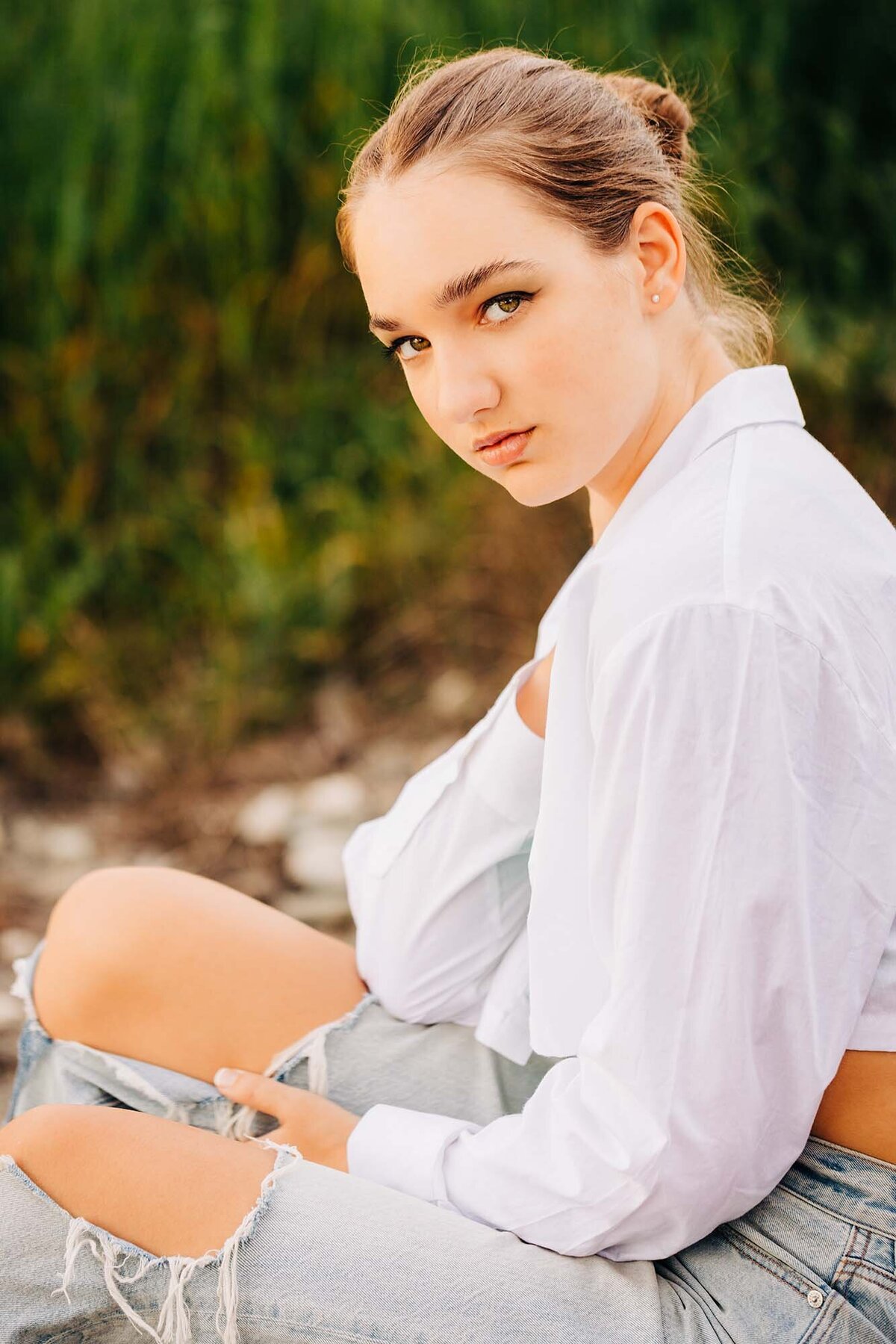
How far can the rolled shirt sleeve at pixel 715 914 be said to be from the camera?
A: 1.01 meters

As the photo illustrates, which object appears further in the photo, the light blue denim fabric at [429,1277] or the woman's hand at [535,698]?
the woman's hand at [535,698]

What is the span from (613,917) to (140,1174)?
0.46m

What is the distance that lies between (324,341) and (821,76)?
1.39 m

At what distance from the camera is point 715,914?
102cm

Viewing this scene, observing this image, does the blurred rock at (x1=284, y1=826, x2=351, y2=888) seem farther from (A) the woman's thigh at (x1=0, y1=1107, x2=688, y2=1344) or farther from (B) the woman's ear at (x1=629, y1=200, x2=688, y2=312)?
(B) the woman's ear at (x1=629, y1=200, x2=688, y2=312)

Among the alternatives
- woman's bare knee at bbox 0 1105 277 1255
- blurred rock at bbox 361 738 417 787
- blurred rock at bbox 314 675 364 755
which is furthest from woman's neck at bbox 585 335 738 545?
blurred rock at bbox 314 675 364 755

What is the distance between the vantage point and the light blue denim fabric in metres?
1.06

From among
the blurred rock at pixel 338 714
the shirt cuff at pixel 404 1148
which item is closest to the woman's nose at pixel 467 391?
the shirt cuff at pixel 404 1148

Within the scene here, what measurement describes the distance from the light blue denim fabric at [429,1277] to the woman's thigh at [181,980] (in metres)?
0.31

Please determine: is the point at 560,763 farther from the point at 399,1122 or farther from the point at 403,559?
the point at 403,559

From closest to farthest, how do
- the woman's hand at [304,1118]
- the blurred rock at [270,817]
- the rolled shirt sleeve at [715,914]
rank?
the rolled shirt sleeve at [715,914] < the woman's hand at [304,1118] < the blurred rock at [270,817]

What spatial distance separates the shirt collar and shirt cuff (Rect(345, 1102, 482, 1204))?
0.58m

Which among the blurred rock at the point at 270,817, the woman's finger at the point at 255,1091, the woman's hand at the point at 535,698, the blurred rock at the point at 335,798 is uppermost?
the woman's hand at the point at 535,698

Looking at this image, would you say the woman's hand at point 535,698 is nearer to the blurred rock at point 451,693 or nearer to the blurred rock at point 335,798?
the blurred rock at point 335,798
